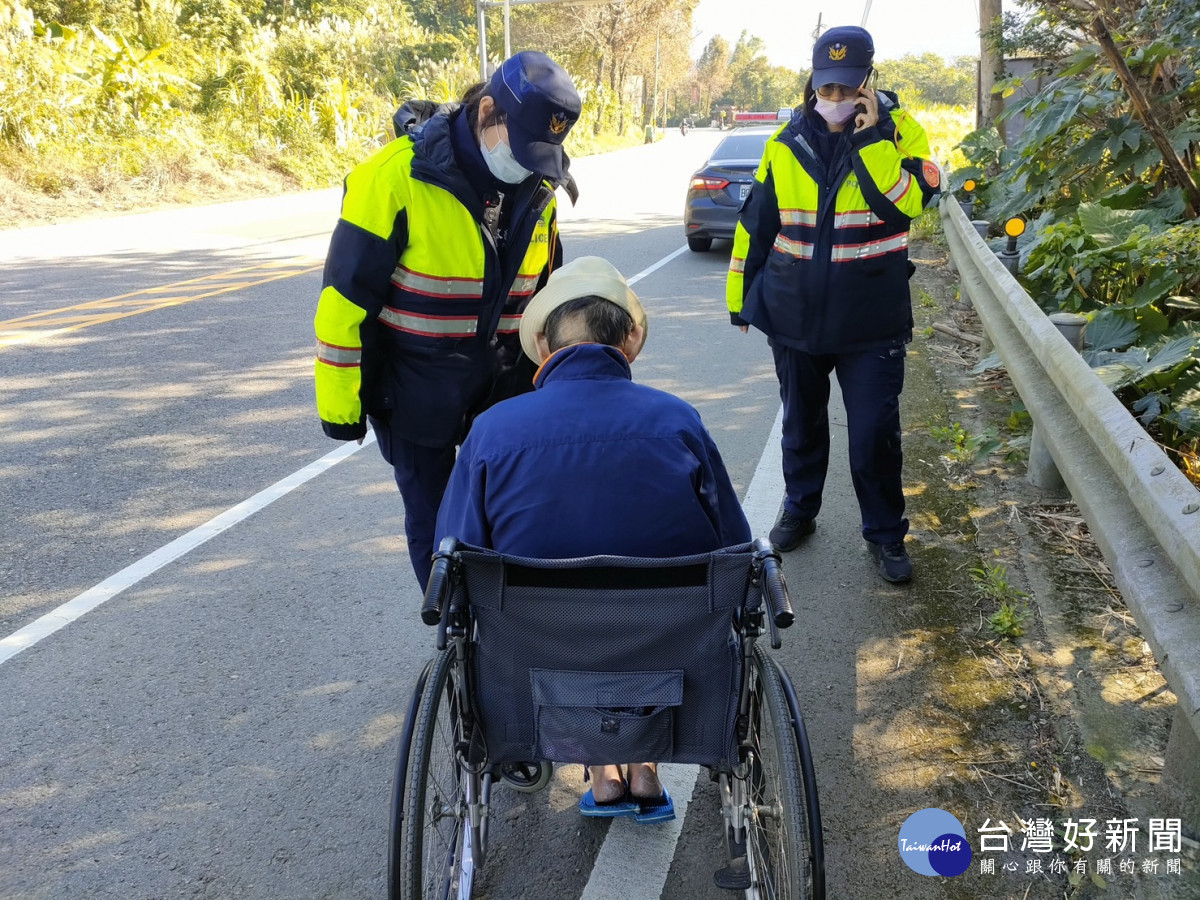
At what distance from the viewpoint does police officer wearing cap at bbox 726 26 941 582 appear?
368cm

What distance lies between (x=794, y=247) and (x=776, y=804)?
2390 mm

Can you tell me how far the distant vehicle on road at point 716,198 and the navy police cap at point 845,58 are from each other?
7840mm

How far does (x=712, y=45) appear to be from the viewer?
Answer: 130 meters

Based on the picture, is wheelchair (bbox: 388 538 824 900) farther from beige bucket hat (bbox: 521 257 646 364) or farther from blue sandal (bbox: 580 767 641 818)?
beige bucket hat (bbox: 521 257 646 364)

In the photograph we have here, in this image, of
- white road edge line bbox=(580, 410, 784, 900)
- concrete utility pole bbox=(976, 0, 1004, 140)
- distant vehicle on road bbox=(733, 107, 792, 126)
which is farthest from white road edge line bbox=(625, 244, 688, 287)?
white road edge line bbox=(580, 410, 784, 900)

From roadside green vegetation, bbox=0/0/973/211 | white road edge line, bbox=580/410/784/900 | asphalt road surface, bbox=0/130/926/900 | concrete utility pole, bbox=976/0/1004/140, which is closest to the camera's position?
white road edge line, bbox=580/410/784/900

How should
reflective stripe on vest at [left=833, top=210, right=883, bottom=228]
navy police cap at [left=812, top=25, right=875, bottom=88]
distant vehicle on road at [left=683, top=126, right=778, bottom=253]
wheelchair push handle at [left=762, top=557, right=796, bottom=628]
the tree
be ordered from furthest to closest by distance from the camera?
1. the tree
2. distant vehicle on road at [left=683, top=126, right=778, bottom=253]
3. reflective stripe on vest at [left=833, top=210, right=883, bottom=228]
4. navy police cap at [left=812, top=25, right=875, bottom=88]
5. wheelchair push handle at [left=762, top=557, right=796, bottom=628]

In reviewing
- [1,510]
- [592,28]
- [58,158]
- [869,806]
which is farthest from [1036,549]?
[592,28]

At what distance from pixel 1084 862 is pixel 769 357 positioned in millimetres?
5262

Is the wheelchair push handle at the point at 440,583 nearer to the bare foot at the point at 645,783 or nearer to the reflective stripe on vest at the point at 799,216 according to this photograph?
the bare foot at the point at 645,783

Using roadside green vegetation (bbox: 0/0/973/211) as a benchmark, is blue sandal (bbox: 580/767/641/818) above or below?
below

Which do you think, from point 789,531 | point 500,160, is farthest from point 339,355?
point 789,531

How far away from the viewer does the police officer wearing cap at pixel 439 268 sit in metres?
2.73

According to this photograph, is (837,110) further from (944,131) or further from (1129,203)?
(944,131)
